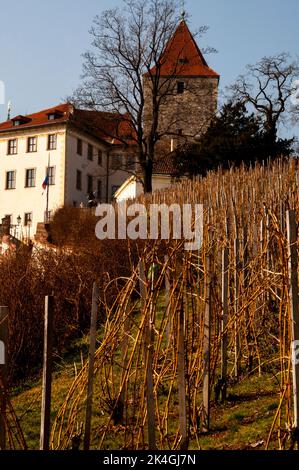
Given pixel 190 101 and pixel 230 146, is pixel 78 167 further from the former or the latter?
pixel 230 146

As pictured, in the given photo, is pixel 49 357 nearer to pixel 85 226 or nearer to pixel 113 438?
pixel 113 438

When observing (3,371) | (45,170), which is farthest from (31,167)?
(3,371)

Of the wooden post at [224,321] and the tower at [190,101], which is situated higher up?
the tower at [190,101]

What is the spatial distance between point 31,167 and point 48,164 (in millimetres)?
1883

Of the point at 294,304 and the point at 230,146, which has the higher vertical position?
the point at 230,146

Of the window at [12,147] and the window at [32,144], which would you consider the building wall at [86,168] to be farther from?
the window at [12,147]

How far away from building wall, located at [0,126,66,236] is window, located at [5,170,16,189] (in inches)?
8.9

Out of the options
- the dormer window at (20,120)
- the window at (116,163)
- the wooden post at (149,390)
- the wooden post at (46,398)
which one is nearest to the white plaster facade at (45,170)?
the window at (116,163)

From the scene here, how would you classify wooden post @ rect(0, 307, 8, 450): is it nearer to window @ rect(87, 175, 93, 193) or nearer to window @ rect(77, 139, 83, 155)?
window @ rect(77, 139, 83, 155)

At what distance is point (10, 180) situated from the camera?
44.9 metres

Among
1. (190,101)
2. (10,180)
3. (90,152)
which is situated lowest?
(10,180)

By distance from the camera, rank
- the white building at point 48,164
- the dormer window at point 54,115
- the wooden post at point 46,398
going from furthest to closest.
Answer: the dormer window at point 54,115 → the white building at point 48,164 → the wooden post at point 46,398

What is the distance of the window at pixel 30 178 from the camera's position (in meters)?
43.4

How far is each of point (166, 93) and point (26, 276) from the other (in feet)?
64.2
